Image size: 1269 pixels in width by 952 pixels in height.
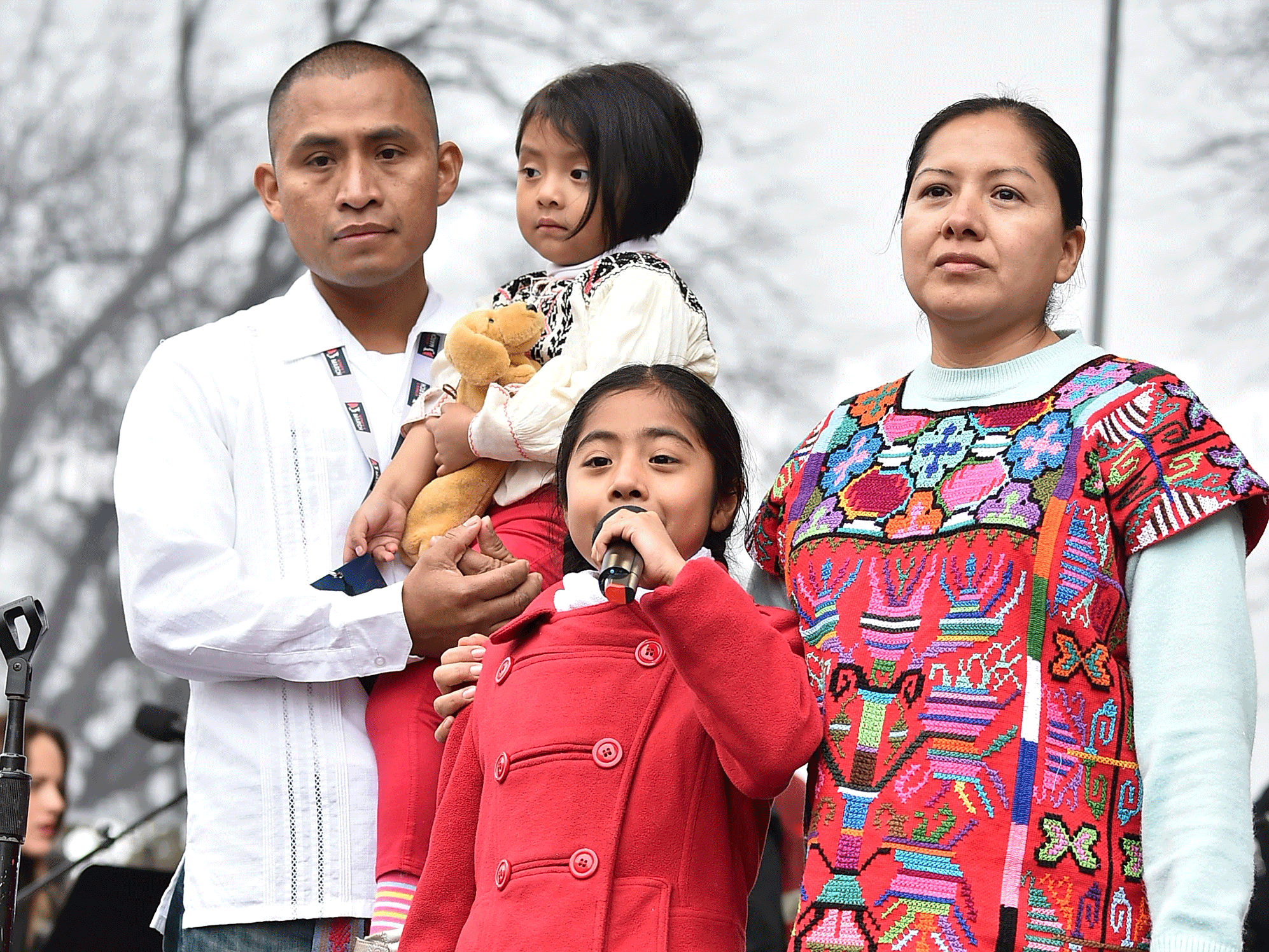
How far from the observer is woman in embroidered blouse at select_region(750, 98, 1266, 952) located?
1.65 m

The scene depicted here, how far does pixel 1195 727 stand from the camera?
165 centimetres

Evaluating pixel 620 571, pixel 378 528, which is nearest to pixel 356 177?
pixel 378 528

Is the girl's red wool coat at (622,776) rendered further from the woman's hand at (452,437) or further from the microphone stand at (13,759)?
the microphone stand at (13,759)

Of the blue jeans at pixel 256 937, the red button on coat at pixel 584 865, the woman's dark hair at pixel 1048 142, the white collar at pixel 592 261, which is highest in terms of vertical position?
the white collar at pixel 592 261

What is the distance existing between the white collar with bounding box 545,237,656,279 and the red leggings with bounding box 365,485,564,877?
378 millimetres

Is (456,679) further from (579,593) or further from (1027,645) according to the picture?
(1027,645)

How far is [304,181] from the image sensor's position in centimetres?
264

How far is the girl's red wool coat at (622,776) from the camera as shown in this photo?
1.77 meters

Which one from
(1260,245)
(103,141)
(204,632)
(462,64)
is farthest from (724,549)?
(103,141)

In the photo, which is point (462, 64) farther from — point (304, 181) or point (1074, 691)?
point (1074, 691)

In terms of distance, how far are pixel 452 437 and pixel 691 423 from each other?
510 millimetres

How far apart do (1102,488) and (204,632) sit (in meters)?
1.30

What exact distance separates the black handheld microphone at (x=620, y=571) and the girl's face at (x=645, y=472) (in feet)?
0.53

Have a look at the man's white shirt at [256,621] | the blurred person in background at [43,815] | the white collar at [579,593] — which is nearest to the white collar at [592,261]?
the man's white shirt at [256,621]
